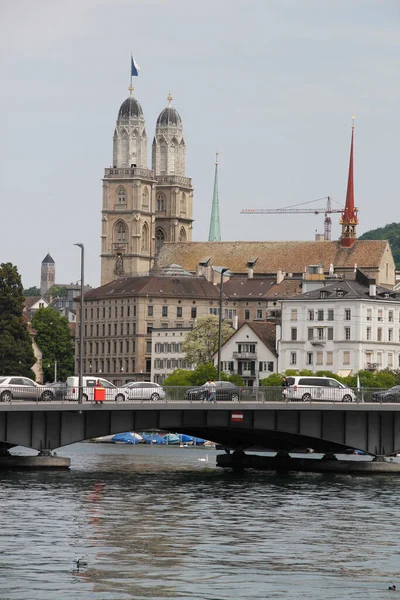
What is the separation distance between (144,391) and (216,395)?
310 inches

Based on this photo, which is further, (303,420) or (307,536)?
(303,420)

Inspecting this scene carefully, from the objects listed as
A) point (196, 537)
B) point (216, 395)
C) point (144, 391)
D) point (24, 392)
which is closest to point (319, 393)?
point (216, 395)

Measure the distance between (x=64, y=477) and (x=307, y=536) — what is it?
103 ft

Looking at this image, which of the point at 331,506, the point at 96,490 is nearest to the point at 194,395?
the point at 96,490

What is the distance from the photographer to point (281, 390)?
109m

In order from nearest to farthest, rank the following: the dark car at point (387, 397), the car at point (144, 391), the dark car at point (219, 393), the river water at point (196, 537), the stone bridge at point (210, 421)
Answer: the river water at point (196, 537)
the stone bridge at point (210, 421)
the dark car at point (219, 393)
the dark car at point (387, 397)
the car at point (144, 391)

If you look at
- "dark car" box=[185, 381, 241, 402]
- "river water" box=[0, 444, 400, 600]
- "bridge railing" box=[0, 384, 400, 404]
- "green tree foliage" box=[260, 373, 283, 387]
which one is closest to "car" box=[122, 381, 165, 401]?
"bridge railing" box=[0, 384, 400, 404]

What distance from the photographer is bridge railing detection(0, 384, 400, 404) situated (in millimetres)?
104688

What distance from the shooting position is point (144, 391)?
115m

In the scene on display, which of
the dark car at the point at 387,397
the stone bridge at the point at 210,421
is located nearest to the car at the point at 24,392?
the stone bridge at the point at 210,421

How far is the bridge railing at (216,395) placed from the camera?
104688mm

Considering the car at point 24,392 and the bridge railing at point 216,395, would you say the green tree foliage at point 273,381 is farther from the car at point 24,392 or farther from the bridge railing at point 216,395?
the car at point 24,392

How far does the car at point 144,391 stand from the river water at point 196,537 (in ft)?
30.8

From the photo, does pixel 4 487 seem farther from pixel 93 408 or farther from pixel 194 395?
pixel 194 395
